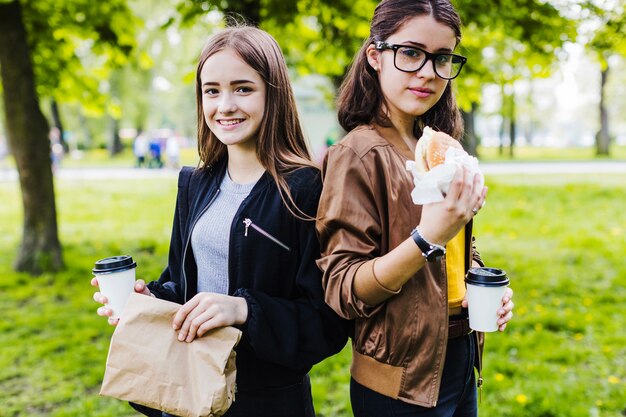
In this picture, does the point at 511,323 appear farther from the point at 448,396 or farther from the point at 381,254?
the point at 381,254

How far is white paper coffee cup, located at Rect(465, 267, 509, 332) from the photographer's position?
4.85 ft

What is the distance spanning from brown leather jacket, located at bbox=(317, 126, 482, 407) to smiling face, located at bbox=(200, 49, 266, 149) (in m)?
0.33

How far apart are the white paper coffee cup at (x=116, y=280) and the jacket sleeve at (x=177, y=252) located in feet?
0.56

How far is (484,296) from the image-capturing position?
58.7 inches

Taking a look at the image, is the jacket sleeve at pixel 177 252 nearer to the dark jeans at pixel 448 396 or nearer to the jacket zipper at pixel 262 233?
the jacket zipper at pixel 262 233

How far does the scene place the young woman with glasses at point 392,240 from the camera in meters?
1.42

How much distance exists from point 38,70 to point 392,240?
7527 mm

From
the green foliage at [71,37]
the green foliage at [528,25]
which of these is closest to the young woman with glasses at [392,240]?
the green foliage at [528,25]

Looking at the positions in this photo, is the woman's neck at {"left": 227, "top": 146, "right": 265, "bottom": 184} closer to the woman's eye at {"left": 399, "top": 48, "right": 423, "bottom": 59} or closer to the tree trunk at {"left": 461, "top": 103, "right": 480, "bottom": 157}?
the woman's eye at {"left": 399, "top": 48, "right": 423, "bottom": 59}

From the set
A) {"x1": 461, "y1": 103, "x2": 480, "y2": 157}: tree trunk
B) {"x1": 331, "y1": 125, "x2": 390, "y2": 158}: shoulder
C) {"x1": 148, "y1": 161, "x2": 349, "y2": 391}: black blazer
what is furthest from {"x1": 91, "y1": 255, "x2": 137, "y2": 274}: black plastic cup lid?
{"x1": 461, "y1": 103, "x2": 480, "y2": 157}: tree trunk

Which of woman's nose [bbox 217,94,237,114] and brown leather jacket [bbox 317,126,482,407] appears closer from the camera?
brown leather jacket [bbox 317,126,482,407]

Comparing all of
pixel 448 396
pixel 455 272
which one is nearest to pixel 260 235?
pixel 455 272

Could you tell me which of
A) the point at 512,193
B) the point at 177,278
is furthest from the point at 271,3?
the point at 512,193

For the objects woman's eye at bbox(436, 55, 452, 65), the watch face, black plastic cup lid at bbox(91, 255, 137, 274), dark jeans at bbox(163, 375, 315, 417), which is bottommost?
dark jeans at bbox(163, 375, 315, 417)
